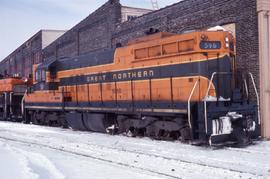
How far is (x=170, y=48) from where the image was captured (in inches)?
492

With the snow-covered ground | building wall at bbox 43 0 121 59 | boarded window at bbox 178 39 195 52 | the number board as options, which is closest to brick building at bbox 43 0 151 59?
building wall at bbox 43 0 121 59

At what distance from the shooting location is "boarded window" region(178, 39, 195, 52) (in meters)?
11.8

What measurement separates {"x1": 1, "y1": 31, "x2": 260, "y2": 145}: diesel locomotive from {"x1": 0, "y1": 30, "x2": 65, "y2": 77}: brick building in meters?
23.6

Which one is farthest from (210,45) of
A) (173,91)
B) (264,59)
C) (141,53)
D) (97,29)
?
(97,29)

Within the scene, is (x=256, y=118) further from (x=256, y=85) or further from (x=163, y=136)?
(x=163, y=136)

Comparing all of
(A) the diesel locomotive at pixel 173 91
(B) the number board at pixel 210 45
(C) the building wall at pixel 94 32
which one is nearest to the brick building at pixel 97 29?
(C) the building wall at pixel 94 32

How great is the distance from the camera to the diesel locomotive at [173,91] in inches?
450

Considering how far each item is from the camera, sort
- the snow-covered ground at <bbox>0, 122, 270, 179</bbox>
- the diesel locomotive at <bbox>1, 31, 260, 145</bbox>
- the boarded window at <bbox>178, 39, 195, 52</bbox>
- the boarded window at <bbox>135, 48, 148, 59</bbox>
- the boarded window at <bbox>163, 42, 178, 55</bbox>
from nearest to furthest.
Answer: the snow-covered ground at <bbox>0, 122, 270, 179</bbox>
the diesel locomotive at <bbox>1, 31, 260, 145</bbox>
the boarded window at <bbox>178, 39, 195, 52</bbox>
the boarded window at <bbox>163, 42, 178, 55</bbox>
the boarded window at <bbox>135, 48, 148, 59</bbox>

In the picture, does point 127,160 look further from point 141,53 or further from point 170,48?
point 141,53

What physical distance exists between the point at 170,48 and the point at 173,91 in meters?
1.30

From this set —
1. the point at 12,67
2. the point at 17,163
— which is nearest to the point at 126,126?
the point at 17,163

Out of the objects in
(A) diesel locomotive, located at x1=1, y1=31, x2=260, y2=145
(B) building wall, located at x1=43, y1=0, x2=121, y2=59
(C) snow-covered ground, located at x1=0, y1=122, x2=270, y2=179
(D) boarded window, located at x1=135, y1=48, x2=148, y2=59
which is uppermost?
(B) building wall, located at x1=43, y1=0, x2=121, y2=59

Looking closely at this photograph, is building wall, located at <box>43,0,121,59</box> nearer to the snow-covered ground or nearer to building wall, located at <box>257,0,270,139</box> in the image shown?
building wall, located at <box>257,0,270,139</box>

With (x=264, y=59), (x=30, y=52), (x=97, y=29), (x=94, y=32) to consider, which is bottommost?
(x=264, y=59)
